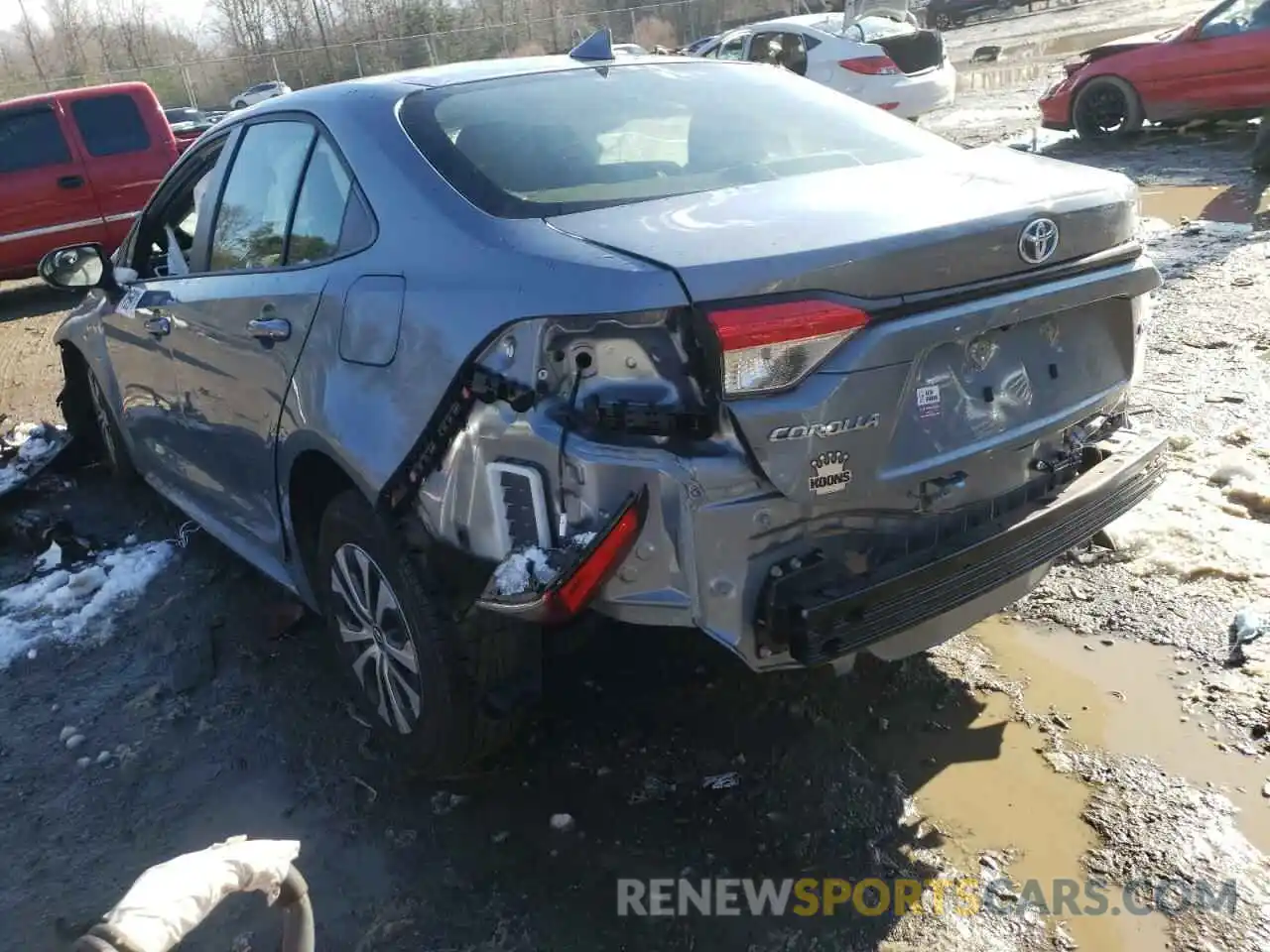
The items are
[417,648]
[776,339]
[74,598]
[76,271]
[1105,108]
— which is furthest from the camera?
[1105,108]

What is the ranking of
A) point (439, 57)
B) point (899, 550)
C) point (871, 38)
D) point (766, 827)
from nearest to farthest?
point (899, 550), point (766, 827), point (871, 38), point (439, 57)

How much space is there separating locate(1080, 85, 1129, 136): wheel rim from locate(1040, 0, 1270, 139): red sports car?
0.03 feet

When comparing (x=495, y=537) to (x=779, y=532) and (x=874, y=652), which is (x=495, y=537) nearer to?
(x=779, y=532)

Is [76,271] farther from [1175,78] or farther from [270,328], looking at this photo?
[1175,78]

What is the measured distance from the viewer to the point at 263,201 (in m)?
3.48

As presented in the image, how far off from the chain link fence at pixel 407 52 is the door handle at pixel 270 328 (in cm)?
2748

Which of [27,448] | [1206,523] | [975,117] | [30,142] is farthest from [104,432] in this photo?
[975,117]

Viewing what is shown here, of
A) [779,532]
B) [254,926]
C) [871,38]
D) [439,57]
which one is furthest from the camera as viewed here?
[439,57]

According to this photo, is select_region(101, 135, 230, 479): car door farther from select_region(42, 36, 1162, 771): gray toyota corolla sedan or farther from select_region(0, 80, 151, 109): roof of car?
select_region(0, 80, 151, 109): roof of car

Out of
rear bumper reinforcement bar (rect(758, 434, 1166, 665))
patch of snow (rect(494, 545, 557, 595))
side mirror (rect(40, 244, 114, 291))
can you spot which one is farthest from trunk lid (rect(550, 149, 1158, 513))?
side mirror (rect(40, 244, 114, 291))

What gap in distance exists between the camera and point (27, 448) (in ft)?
20.4

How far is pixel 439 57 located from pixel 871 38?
2501 centimetres

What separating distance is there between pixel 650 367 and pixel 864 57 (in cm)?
1226

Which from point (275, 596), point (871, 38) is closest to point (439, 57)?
point (871, 38)
